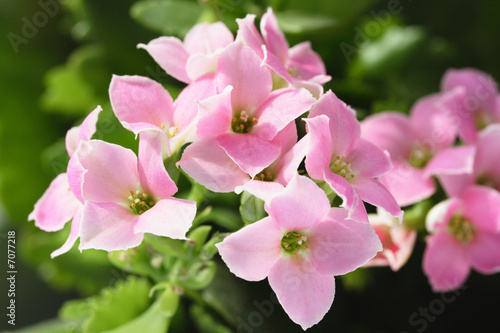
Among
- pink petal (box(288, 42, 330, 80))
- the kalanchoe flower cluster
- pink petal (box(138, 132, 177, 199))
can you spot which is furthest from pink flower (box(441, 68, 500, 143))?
pink petal (box(138, 132, 177, 199))

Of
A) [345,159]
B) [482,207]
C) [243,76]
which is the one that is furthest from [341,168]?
[482,207]

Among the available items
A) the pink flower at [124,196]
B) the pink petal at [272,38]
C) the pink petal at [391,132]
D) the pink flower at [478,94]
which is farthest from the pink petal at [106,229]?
the pink flower at [478,94]

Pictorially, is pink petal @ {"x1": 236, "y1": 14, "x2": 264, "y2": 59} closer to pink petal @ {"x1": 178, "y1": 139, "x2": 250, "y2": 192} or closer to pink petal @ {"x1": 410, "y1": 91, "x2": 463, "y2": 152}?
pink petal @ {"x1": 178, "y1": 139, "x2": 250, "y2": 192}

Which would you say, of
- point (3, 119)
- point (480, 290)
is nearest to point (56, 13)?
point (3, 119)

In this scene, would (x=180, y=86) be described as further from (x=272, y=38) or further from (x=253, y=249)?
(x=253, y=249)

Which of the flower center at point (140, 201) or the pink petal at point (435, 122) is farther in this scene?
the pink petal at point (435, 122)

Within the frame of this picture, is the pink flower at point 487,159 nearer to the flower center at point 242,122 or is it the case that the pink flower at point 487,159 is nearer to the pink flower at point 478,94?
the pink flower at point 478,94
